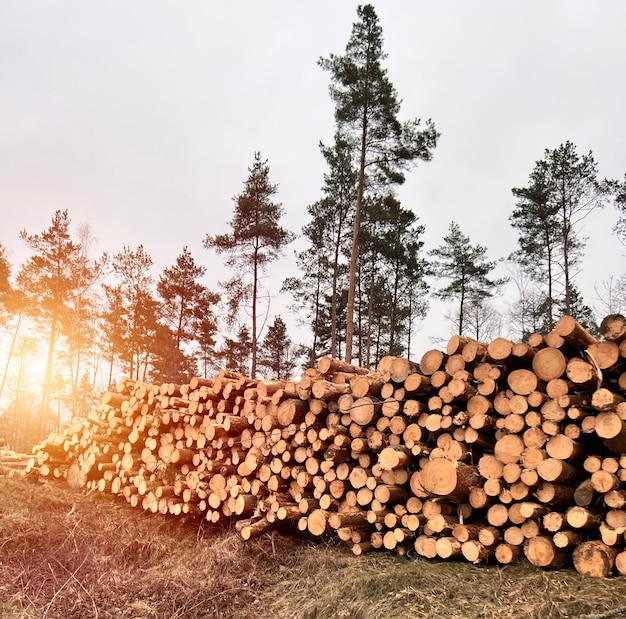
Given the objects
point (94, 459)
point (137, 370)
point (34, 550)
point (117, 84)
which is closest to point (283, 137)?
point (117, 84)

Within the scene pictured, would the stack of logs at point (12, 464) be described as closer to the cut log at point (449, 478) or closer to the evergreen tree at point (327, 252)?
the cut log at point (449, 478)

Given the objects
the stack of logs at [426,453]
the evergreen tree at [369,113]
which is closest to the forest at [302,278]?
the evergreen tree at [369,113]

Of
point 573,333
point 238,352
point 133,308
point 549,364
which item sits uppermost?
point 133,308

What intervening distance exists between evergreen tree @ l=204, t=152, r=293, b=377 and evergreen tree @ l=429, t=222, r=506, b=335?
1005 centimetres

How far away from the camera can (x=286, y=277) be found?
2344cm

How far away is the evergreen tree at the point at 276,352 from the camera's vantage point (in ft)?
90.8

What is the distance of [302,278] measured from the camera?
2388 cm

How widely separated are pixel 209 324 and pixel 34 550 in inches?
708

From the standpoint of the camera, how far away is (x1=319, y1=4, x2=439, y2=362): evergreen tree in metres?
15.8

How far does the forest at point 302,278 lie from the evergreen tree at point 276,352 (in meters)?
0.08

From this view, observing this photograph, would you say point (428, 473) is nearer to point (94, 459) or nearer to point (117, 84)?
point (94, 459)

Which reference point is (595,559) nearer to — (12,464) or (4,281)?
(12,464)

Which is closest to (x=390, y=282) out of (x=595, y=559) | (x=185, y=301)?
(x=185, y=301)

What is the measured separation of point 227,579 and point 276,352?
74.8ft
